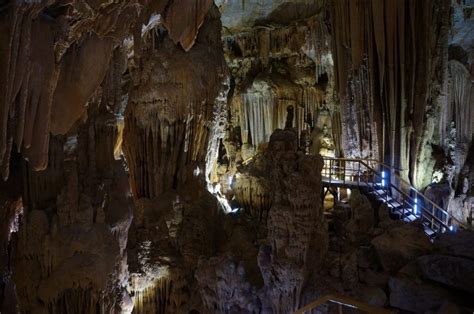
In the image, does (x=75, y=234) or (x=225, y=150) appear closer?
(x=75, y=234)

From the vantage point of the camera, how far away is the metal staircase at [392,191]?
8453 mm

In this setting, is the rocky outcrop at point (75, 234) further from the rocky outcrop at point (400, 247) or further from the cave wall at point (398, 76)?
the cave wall at point (398, 76)

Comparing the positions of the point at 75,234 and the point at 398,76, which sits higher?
the point at 398,76

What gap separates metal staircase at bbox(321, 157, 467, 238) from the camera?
8453 mm

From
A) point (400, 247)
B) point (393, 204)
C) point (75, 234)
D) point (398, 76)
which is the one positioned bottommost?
point (400, 247)

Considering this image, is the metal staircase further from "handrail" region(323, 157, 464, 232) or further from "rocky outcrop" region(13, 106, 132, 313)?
"rocky outcrop" region(13, 106, 132, 313)

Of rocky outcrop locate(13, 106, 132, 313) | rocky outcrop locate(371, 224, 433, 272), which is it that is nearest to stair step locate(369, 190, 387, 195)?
rocky outcrop locate(371, 224, 433, 272)

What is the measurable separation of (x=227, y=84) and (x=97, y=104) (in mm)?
3940

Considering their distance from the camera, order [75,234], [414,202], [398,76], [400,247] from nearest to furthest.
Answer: [400,247]
[75,234]
[414,202]
[398,76]

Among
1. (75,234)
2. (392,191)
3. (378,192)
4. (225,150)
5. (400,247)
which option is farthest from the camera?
(225,150)

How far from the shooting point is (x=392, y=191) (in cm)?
953

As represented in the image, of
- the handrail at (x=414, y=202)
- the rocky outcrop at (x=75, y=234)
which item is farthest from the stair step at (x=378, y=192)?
the rocky outcrop at (x=75, y=234)

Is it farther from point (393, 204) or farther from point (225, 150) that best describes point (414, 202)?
point (225, 150)

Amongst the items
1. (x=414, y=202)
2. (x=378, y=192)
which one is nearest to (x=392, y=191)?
(x=378, y=192)
